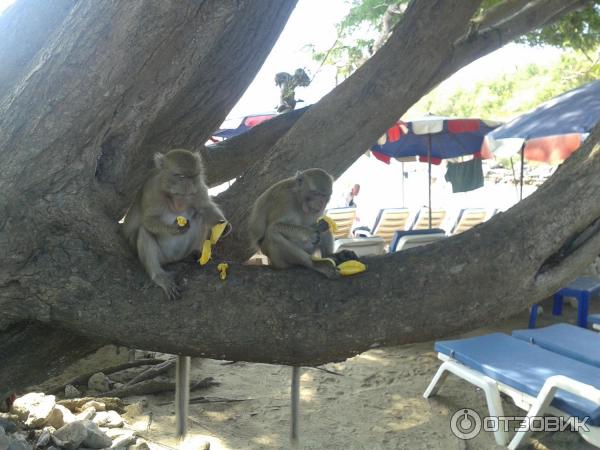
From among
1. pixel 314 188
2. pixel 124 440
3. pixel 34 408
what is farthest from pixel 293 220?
pixel 34 408

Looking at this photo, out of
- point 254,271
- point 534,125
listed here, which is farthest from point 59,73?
point 534,125

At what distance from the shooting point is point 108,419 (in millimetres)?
5219

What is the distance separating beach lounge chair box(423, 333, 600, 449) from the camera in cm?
431

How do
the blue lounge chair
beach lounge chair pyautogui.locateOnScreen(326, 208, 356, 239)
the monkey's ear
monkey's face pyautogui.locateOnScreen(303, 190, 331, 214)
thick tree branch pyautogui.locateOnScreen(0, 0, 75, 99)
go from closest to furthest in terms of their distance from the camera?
thick tree branch pyautogui.locateOnScreen(0, 0, 75, 99)
the monkey's ear
monkey's face pyautogui.locateOnScreen(303, 190, 331, 214)
the blue lounge chair
beach lounge chair pyautogui.locateOnScreen(326, 208, 356, 239)

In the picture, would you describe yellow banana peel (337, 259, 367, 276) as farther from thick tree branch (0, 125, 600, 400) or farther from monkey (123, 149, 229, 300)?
monkey (123, 149, 229, 300)

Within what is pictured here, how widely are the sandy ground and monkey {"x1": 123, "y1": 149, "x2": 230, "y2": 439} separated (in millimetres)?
1708

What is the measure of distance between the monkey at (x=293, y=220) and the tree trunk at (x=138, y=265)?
1.05 meters

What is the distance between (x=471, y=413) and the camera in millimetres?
5391

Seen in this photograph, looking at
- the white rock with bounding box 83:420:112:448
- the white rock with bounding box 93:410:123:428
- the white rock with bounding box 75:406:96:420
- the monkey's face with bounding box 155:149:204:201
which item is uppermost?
the monkey's face with bounding box 155:149:204:201

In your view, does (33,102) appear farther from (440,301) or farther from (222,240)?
(440,301)

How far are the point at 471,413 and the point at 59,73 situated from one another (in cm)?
474

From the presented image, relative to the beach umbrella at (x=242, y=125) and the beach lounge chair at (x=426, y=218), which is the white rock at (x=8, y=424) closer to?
the beach umbrella at (x=242, y=125)

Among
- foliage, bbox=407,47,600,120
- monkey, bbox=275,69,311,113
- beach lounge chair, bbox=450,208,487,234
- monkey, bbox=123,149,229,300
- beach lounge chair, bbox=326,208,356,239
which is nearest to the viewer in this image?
monkey, bbox=123,149,229,300

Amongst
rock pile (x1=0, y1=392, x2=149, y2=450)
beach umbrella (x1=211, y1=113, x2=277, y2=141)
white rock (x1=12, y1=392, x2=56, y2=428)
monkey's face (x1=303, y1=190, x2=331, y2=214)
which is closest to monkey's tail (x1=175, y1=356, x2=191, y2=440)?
rock pile (x1=0, y1=392, x2=149, y2=450)
